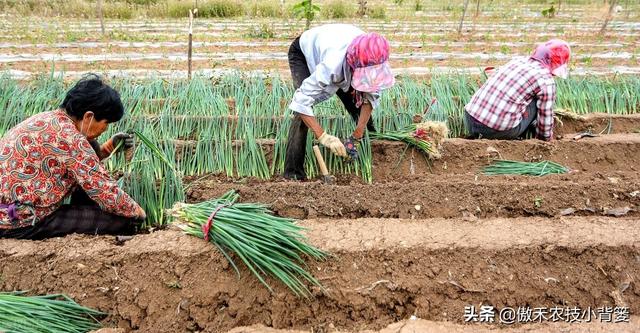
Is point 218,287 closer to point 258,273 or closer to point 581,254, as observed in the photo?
point 258,273

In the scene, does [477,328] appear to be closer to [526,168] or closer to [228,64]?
[526,168]

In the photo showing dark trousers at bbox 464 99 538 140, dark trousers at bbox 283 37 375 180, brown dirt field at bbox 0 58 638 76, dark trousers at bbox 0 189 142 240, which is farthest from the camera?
brown dirt field at bbox 0 58 638 76

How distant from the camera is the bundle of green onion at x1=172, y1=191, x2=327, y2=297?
6.51ft

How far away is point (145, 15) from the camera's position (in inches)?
416

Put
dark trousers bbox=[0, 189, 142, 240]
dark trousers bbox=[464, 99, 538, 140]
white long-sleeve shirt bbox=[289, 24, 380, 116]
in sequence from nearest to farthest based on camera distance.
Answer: dark trousers bbox=[0, 189, 142, 240]
white long-sleeve shirt bbox=[289, 24, 380, 116]
dark trousers bbox=[464, 99, 538, 140]

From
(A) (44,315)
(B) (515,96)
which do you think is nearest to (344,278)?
(A) (44,315)

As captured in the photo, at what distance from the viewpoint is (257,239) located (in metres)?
1.99

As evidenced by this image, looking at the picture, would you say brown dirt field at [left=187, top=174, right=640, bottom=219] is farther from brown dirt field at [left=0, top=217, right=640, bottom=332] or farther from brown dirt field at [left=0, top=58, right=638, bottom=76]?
brown dirt field at [left=0, top=58, right=638, bottom=76]

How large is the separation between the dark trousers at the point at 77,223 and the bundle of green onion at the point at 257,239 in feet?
Answer: 1.27

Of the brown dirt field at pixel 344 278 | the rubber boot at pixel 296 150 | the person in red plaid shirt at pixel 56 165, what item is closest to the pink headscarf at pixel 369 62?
the rubber boot at pixel 296 150

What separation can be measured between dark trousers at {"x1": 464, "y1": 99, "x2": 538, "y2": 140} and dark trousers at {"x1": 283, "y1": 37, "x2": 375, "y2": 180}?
100cm

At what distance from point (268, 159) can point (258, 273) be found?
1317 mm

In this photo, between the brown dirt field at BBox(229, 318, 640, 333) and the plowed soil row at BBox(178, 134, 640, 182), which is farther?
the plowed soil row at BBox(178, 134, 640, 182)

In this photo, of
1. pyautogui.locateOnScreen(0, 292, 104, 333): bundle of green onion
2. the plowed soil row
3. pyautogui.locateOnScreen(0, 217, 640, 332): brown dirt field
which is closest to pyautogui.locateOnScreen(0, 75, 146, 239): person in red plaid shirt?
pyautogui.locateOnScreen(0, 217, 640, 332): brown dirt field
